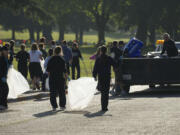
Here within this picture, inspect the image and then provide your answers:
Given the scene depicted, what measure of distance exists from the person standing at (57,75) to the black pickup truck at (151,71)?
4405mm

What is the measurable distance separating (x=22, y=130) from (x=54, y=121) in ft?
5.08

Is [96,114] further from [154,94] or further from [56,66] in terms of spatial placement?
[154,94]

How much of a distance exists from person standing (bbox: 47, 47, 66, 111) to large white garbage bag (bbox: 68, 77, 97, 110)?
30 centimetres

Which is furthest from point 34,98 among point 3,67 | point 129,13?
point 129,13

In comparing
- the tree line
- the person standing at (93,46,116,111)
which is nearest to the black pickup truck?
the person standing at (93,46,116,111)

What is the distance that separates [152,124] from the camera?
11.4 meters

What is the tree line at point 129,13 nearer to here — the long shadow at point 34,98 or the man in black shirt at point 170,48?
the man in black shirt at point 170,48

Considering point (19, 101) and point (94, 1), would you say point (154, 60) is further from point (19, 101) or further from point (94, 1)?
point (94, 1)

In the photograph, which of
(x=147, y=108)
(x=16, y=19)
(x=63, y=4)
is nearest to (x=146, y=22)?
(x=63, y=4)

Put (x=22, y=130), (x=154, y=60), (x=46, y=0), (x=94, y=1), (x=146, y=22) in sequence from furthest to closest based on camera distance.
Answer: (x=46, y=0)
(x=94, y=1)
(x=146, y=22)
(x=154, y=60)
(x=22, y=130)

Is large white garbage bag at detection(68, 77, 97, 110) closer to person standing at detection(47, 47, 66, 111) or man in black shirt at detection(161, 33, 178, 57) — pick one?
person standing at detection(47, 47, 66, 111)

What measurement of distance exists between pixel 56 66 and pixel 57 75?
251 mm

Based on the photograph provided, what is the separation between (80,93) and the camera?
51.2 feet

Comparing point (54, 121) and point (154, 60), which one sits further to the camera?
point (154, 60)
